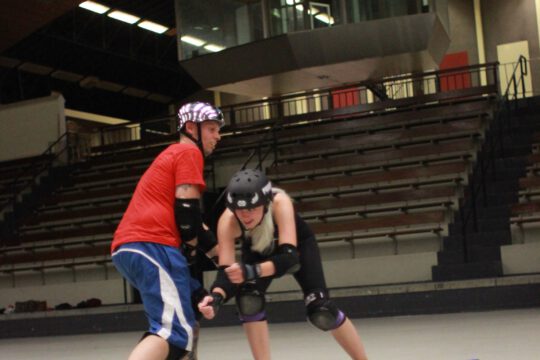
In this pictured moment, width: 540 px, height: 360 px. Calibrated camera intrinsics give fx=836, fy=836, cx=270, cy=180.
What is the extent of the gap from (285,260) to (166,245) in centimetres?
54

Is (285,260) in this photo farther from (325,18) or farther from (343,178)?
(325,18)

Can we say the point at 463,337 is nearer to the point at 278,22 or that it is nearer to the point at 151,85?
the point at 278,22

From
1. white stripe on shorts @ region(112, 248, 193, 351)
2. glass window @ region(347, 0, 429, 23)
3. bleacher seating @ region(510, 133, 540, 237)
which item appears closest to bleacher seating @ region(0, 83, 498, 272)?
bleacher seating @ region(510, 133, 540, 237)

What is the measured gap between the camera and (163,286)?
343cm

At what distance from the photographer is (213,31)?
59.0 feet

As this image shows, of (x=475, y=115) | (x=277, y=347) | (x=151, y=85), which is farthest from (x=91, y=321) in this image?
(x=151, y=85)

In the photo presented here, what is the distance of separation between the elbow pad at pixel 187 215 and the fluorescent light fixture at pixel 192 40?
1494cm

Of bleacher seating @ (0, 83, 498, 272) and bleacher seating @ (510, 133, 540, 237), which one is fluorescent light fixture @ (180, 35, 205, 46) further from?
bleacher seating @ (510, 133, 540, 237)

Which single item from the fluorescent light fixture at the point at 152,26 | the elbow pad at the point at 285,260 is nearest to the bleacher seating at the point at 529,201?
the elbow pad at the point at 285,260

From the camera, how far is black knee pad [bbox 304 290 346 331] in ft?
12.8

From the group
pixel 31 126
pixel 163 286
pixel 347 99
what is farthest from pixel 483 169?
pixel 31 126

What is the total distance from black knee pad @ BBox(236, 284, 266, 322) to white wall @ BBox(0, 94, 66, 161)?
18.4m

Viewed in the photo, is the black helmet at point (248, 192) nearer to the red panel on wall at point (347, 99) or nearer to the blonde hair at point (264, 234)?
the blonde hair at point (264, 234)

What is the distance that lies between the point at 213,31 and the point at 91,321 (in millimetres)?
7726
